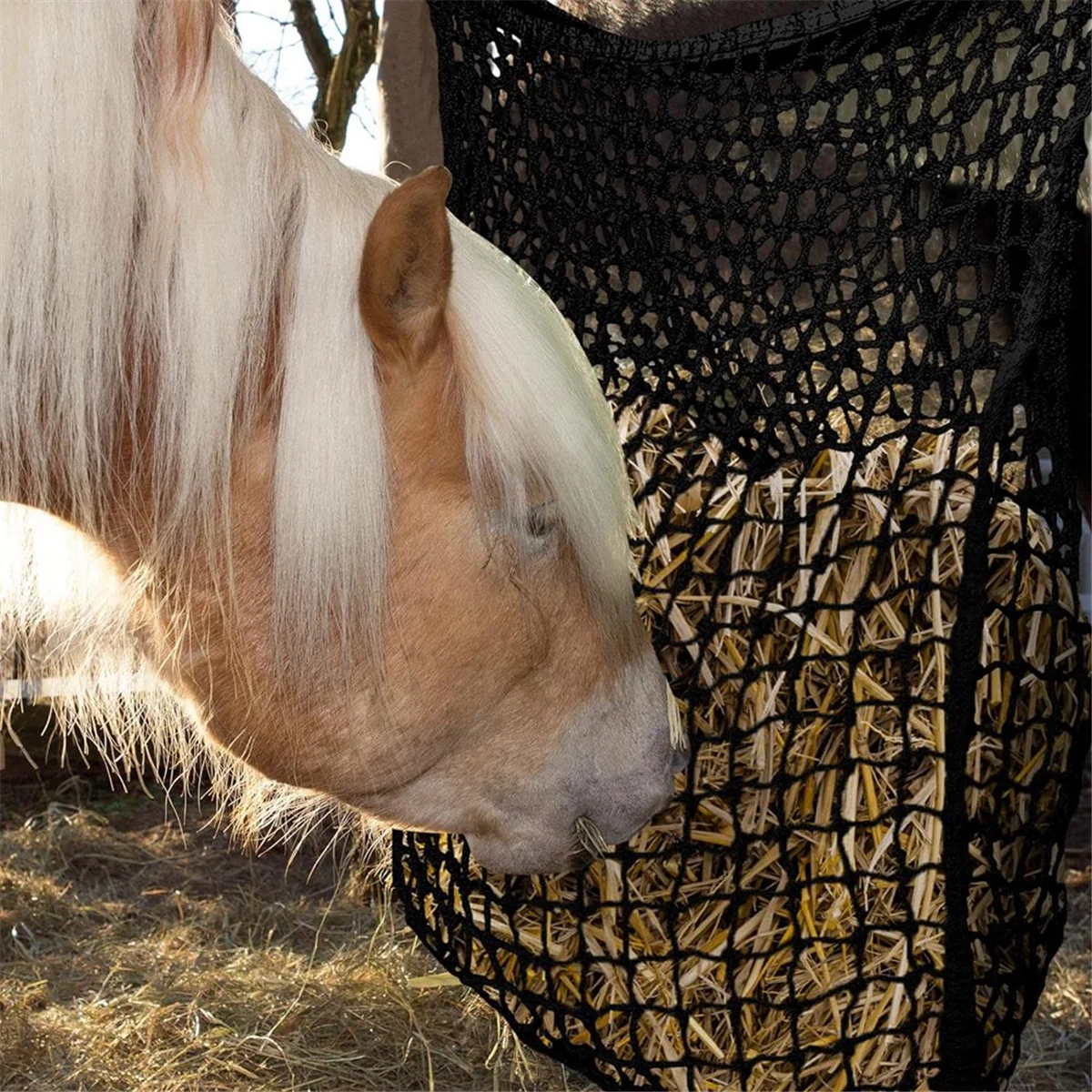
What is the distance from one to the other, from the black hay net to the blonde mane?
0.98 ft

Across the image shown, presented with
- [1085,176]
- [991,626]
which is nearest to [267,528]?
[991,626]

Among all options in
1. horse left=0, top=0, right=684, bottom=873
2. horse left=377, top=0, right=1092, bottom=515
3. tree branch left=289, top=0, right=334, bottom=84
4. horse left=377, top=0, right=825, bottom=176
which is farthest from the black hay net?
tree branch left=289, top=0, right=334, bottom=84

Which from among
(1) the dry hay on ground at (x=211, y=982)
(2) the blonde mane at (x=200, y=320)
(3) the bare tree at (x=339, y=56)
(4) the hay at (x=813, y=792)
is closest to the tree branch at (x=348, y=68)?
(3) the bare tree at (x=339, y=56)

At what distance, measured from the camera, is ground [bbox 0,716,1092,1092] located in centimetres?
159

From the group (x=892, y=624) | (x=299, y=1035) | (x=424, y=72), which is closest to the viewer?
(x=892, y=624)

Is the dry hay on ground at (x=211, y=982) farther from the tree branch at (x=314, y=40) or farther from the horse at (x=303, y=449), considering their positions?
the tree branch at (x=314, y=40)

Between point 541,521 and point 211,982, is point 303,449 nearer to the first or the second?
point 541,521

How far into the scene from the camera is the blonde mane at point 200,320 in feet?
2.69

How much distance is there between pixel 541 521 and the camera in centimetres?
95

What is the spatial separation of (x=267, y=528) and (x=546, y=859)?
35 centimetres

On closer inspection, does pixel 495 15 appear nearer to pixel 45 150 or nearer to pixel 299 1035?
pixel 45 150

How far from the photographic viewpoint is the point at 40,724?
284 cm

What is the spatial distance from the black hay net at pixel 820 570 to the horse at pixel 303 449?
19 cm

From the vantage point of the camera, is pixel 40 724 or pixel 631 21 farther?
pixel 40 724
